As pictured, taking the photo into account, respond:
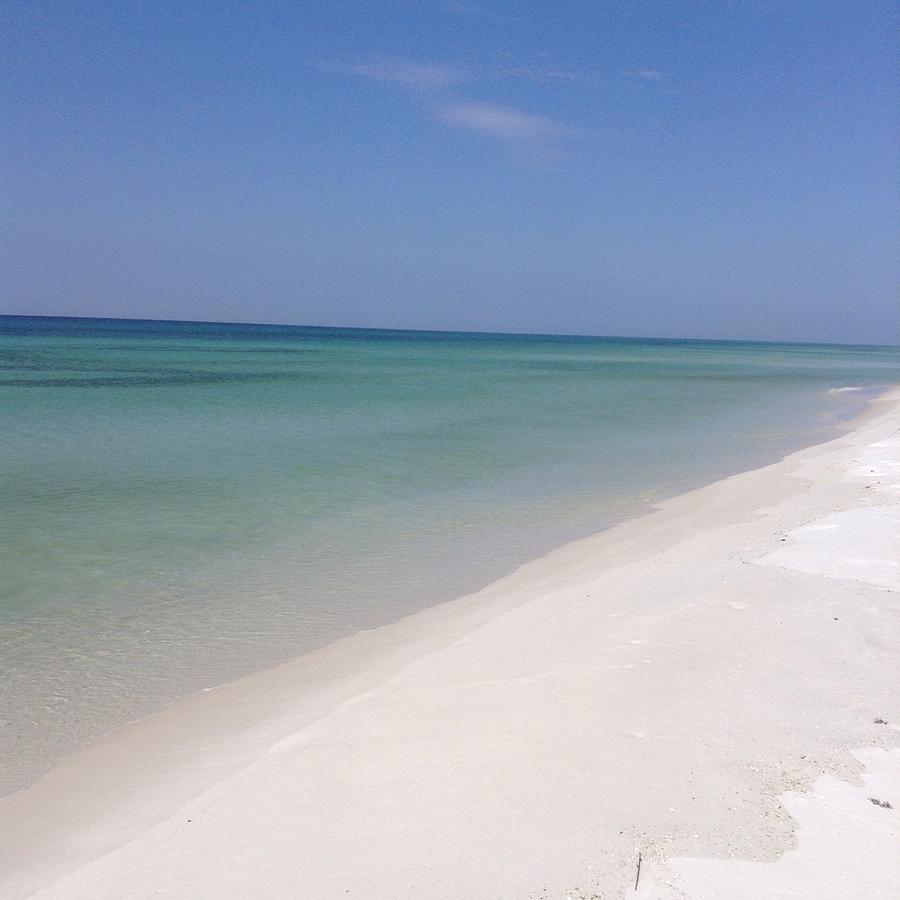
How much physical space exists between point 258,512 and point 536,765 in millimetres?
8156

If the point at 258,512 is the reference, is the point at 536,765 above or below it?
above

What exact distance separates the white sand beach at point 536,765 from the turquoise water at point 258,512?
0.82 m

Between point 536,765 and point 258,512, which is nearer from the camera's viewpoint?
point 536,765

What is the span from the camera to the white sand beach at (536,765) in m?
3.44

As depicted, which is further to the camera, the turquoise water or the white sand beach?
the turquoise water

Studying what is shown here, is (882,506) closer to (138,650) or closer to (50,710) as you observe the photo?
(138,650)

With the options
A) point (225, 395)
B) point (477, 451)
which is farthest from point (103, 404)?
point (477, 451)

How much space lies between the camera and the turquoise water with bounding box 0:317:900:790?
6.71 m

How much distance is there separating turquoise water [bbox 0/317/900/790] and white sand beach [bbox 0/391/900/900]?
32.5 inches

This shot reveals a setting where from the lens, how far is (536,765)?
4.21 metres

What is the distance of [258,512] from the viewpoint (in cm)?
1174

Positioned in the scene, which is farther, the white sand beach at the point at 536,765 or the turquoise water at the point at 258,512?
the turquoise water at the point at 258,512

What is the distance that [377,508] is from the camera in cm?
1195

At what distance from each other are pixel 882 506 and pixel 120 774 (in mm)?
8540
